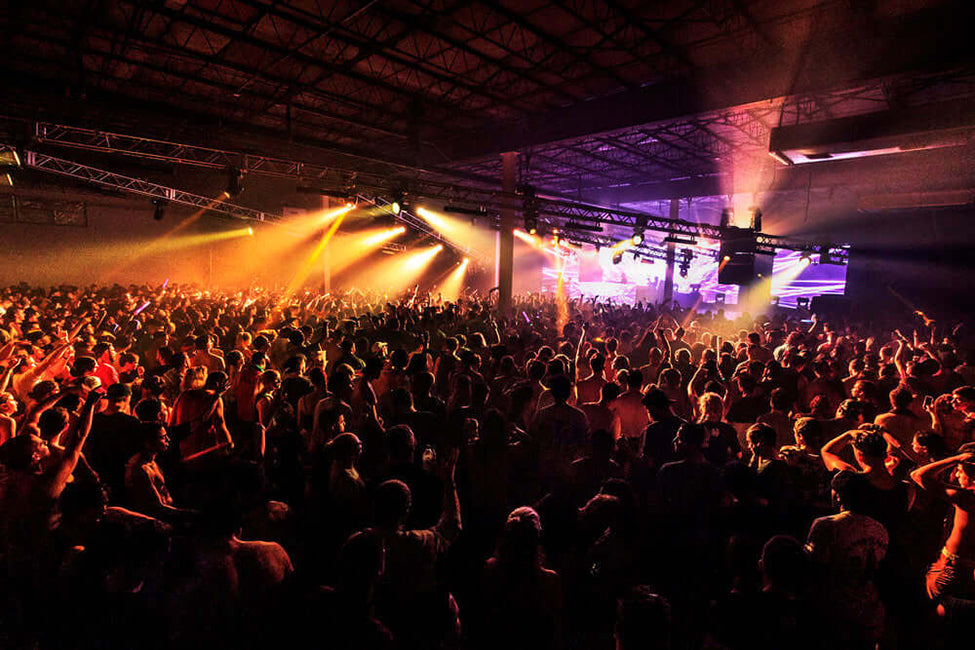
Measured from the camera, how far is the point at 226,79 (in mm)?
10273

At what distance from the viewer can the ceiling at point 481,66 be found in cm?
711

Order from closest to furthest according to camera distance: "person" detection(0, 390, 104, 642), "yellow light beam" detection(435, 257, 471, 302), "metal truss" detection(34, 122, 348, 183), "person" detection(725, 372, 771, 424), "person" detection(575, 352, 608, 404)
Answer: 1. "person" detection(0, 390, 104, 642)
2. "person" detection(725, 372, 771, 424)
3. "person" detection(575, 352, 608, 404)
4. "metal truss" detection(34, 122, 348, 183)
5. "yellow light beam" detection(435, 257, 471, 302)

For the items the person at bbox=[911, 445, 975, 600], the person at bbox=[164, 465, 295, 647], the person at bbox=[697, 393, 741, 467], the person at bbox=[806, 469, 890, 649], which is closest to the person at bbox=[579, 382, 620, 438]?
the person at bbox=[697, 393, 741, 467]

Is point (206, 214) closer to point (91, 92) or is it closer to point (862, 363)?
point (91, 92)

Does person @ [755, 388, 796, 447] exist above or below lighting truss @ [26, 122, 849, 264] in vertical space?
below

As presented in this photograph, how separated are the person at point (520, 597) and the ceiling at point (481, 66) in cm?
718

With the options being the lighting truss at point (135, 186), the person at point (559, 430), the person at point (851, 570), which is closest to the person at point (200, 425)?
the person at point (559, 430)

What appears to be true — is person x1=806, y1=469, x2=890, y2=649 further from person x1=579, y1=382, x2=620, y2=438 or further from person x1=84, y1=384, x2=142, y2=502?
person x1=84, y1=384, x2=142, y2=502

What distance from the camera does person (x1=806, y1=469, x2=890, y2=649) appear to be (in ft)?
7.11

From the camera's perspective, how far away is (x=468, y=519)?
10.9 feet

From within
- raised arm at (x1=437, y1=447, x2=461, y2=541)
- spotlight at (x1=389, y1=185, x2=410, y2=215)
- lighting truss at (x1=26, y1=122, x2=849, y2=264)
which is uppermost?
lighting truss at (x1=26, y1=122, x2=849, y2=264)

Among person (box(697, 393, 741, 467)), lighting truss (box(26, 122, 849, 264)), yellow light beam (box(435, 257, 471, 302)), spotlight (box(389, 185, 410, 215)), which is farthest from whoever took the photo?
yellow light beam (box(435, 257, 471, 302))

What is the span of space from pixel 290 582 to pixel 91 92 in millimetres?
13746

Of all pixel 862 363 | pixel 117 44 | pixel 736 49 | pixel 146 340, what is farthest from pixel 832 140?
pixel 117 44
